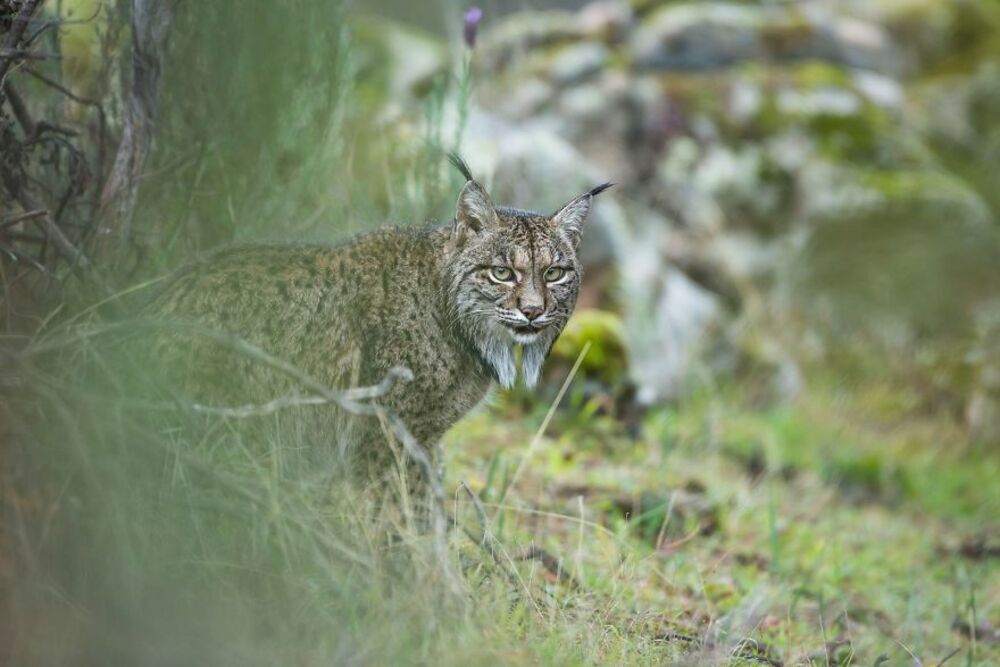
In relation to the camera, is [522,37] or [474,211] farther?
[522,37]

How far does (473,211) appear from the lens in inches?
144

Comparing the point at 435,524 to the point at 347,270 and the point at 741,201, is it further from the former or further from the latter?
the point at 741,201

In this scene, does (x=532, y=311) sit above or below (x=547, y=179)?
below

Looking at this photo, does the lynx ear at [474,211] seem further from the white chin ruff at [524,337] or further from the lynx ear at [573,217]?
the white chin ruff at [524,337]

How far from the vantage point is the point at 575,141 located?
11078mm

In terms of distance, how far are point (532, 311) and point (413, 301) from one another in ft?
1.39

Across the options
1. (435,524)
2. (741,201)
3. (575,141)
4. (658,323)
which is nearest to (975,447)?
(658,323)

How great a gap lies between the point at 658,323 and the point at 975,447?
2.54m

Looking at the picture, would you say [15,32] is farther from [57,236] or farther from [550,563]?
[550,563]

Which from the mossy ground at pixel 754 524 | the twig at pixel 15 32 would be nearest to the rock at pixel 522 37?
the mossy ground at pixel 754 524


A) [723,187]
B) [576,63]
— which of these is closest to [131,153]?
[723,187]

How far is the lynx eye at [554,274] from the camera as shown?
369 centimetres

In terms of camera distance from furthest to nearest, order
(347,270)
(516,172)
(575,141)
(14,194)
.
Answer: (575,141) < (516,172) < (347,270) < (14,194)

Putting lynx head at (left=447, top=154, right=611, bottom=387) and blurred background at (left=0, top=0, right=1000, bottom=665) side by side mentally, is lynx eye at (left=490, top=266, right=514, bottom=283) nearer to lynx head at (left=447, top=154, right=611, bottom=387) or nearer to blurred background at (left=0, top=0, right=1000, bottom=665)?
lynx head at (left=447, top=154, right=611, bottom=387)
